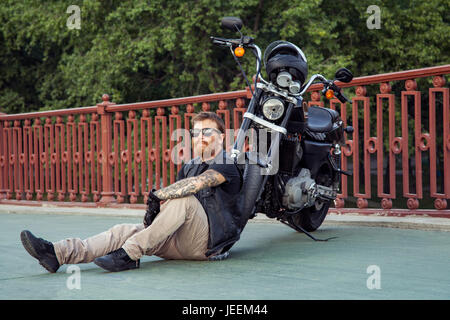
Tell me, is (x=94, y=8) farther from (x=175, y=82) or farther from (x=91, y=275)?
(x=91, y=275)

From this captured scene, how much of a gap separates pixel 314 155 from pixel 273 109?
83 centimetres

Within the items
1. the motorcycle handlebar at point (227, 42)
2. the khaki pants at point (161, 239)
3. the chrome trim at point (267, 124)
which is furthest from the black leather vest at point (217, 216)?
the motorcycle handlebar at point (227, 42)

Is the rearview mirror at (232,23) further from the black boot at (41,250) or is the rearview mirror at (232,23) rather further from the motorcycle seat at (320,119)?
the black boot at (41,250)

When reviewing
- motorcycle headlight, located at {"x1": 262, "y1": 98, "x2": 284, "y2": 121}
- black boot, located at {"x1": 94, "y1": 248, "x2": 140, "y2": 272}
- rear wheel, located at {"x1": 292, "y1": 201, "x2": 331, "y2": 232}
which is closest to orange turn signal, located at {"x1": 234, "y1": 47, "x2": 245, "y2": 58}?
motorcycle headlight, located at {"x1": 262, "y1": 98, "x2": 284, "y2": 121}

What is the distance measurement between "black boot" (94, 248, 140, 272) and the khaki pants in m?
0.03

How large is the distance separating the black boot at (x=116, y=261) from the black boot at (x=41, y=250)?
272mm

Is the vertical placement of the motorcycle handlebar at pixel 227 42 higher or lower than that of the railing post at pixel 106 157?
higher

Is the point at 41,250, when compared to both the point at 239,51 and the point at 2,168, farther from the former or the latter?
the point at 2,168

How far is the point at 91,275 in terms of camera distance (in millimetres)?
3936

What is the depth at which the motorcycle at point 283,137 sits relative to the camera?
14.8 ft

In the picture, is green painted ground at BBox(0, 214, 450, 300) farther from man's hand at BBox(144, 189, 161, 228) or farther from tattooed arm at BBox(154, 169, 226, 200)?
tattooed arm at BBox(154, 169, 226, 200)

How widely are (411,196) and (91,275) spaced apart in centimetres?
323

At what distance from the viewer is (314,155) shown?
17.3 feet
